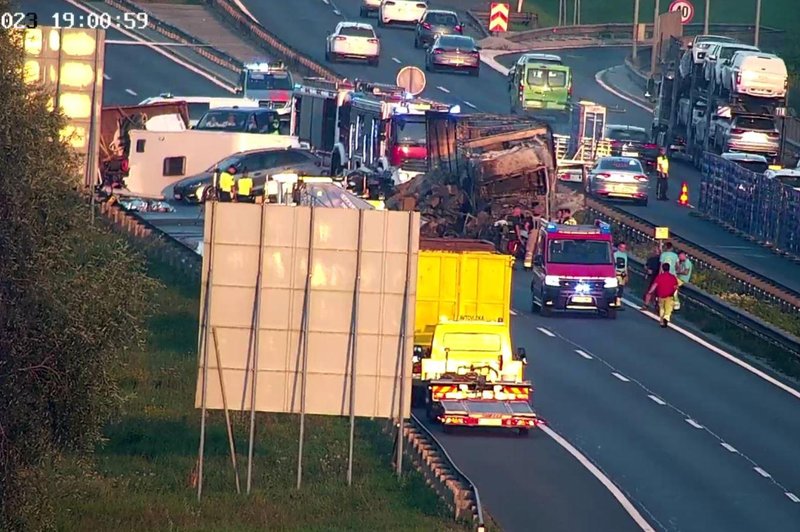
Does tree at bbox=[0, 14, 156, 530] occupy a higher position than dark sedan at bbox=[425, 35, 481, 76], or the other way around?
dark sedan at bbox=[425, 35, 481, 76]

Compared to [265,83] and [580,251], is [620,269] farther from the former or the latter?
[265,83]

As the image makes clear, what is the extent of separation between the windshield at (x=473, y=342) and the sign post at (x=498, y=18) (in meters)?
57.6

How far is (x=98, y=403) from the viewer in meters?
24.9

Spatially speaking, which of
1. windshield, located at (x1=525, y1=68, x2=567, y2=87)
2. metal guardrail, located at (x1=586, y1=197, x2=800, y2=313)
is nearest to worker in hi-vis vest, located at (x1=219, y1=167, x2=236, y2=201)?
metal guardrail, located at (x1=586, y1=197, x2=800, y2=313)

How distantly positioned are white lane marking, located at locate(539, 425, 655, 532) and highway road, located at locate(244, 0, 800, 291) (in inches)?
714

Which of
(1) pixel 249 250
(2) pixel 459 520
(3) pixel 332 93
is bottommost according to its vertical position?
(2) pixel 459 520

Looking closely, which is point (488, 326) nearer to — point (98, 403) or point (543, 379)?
point (543, 379)

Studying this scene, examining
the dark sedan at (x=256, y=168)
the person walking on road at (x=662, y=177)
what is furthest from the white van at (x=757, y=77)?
the dark sedan at (x=256, y=168)

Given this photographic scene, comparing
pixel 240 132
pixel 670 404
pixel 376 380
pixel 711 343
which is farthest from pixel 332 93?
pixel 376 380

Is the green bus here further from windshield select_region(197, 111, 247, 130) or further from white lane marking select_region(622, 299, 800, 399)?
white lane marking select_region(622, 299, 800, 399)

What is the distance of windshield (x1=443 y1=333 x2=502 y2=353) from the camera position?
109ft

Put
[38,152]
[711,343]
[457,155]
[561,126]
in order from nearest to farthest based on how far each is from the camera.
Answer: [38,152] → [711,343] → [457,155] → [561,126]

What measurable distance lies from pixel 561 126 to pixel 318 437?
42.1 m

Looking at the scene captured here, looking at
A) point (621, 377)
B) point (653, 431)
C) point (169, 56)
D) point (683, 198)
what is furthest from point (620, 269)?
point (169, 56)
